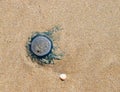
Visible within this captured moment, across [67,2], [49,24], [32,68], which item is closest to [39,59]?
[32,68]

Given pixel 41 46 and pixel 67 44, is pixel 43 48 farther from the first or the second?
pixel 67 44

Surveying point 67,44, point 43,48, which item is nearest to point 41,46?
point 43,48

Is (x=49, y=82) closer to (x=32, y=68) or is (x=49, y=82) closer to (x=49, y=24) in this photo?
(x=32, y=68)
